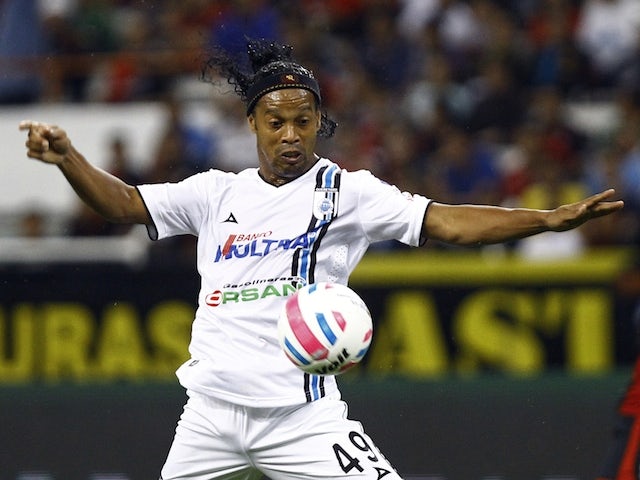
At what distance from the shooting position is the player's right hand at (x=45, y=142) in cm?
535

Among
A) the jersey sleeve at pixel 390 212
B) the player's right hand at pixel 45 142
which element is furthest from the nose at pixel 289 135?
the player's right hand at pixel 45 142

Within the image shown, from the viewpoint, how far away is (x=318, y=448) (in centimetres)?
539

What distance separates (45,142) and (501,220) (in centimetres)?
188

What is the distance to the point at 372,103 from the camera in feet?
43.2

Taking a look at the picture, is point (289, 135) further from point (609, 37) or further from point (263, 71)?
point (609, 37)

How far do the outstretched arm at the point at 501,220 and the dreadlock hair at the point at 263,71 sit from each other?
2.53 ft

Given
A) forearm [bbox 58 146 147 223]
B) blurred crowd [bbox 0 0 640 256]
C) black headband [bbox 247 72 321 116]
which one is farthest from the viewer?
blurred crowd [bbox 0 0 640 256]

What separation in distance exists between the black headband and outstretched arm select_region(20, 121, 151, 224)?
0.70 metres

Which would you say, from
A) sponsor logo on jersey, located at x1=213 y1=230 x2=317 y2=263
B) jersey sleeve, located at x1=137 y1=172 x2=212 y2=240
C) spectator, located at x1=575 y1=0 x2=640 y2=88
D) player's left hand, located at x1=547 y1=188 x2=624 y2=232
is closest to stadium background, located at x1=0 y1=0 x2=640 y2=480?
spectator, located at x1=575 y1=0 x2=640 y2=88

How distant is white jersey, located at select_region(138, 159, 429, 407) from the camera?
548 centimetres

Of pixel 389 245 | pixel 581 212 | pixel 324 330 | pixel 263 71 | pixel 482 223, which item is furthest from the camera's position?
pixel 389 245

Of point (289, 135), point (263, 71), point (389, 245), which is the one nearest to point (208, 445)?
point (289, 135)

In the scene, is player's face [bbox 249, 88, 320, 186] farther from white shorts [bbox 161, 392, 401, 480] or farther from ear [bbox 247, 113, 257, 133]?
white shorts [bbox 161, 392, 401, 480]

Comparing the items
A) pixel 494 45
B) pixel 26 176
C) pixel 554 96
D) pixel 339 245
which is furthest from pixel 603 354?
pixel 26 176
